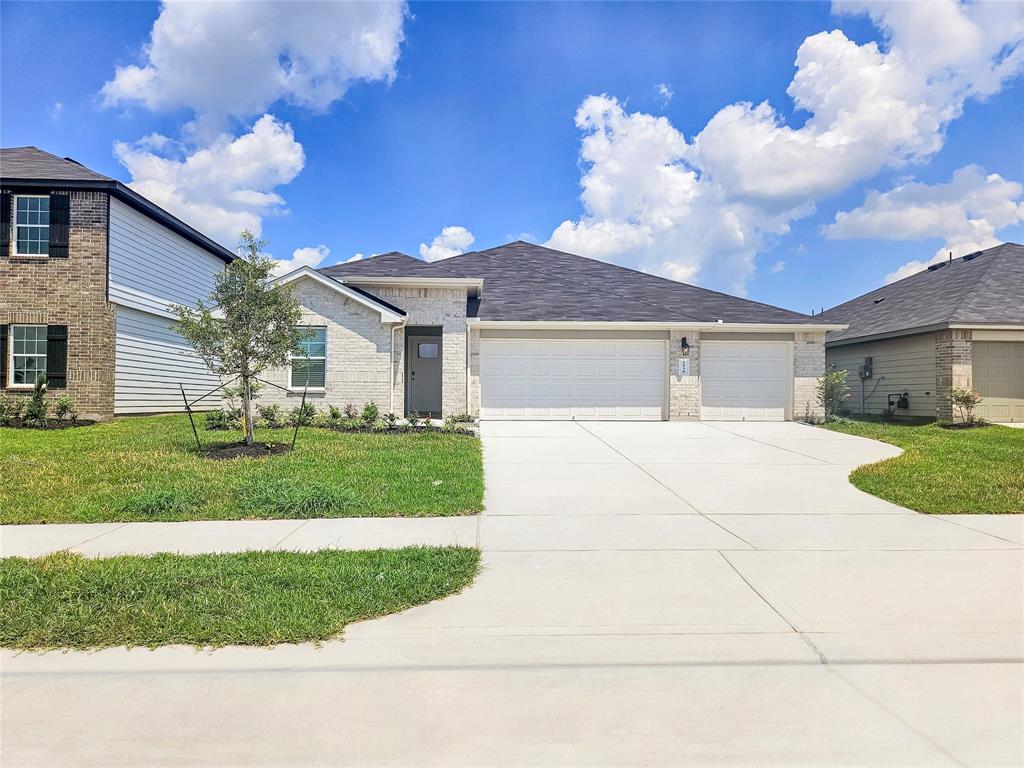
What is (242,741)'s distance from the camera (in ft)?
8.16

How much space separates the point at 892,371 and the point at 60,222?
2353 cm

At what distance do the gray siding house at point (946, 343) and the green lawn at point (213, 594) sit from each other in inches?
660

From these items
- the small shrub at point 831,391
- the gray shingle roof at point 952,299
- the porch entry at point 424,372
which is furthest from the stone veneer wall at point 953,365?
the porch entry at point 424,372

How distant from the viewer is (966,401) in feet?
49.3

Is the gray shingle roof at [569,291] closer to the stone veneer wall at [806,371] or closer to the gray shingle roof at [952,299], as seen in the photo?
the stone veneer wall at [806,371]

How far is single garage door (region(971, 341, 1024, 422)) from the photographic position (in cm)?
1614

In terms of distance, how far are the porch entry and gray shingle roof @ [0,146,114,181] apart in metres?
8.25

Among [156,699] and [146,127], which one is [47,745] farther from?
[146,127]

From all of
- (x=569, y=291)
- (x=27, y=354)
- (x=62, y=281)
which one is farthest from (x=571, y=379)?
(x=27, y=354)

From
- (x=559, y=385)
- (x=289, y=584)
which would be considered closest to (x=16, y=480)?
(x=289, y=584)

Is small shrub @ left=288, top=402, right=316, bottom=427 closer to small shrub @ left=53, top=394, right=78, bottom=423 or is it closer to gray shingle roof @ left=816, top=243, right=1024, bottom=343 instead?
small shrub @ left=53, top=394, right=78, bottom=423

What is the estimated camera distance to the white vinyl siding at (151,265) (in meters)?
Answer: 14.6

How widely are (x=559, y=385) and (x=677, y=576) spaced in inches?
470

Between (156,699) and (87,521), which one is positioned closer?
(156,699)
